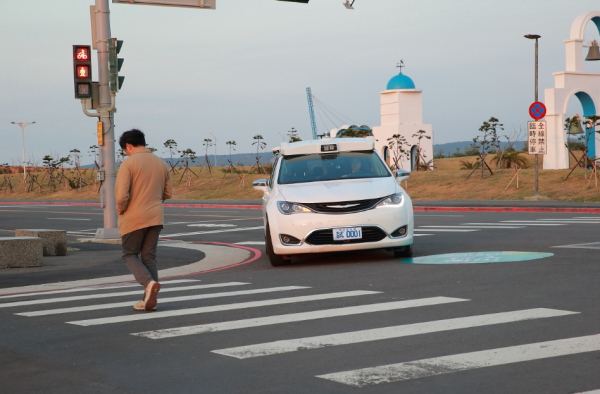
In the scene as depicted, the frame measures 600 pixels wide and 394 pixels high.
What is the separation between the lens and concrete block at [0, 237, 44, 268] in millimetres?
12244

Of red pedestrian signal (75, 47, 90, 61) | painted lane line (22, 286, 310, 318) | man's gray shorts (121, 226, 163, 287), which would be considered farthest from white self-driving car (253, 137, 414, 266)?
red pedestrian signal (75, 47, 90, 61)

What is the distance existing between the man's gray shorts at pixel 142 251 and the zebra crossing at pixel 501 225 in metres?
9.43

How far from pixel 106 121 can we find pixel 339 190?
7350mm

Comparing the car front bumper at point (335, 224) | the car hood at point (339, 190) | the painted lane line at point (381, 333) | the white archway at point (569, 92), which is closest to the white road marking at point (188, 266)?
the car front bumper at point (335, 224)

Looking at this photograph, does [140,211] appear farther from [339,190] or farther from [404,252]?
[404,252]

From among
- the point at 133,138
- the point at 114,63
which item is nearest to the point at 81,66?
the point at 114,63

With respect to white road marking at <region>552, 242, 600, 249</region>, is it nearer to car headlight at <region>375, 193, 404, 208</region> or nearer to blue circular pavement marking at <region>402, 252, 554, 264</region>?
blue circular pavement marking at <region>402, 252, 554, 264</region>

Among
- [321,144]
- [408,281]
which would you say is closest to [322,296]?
[408,281]

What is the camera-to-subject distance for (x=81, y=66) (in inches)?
627

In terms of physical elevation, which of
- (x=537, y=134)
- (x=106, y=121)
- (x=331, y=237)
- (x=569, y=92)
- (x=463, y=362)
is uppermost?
(x=569, y=92)

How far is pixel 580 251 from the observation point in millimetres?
11938

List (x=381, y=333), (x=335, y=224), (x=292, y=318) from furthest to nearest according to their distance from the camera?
(x=335, y=224) → (x=292, y=318) → (x=381, y=333)

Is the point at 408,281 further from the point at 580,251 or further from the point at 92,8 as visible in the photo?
the point at 92,8

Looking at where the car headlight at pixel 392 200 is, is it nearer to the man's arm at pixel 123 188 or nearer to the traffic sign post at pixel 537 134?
the man's arm at pixel 123 188
